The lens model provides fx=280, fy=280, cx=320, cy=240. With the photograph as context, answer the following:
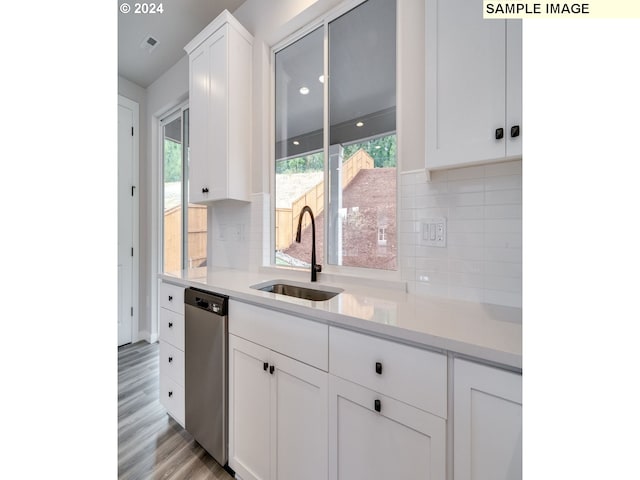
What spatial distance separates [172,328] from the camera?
171cm

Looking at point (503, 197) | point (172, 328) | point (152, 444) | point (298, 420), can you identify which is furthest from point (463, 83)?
point (152, 444)

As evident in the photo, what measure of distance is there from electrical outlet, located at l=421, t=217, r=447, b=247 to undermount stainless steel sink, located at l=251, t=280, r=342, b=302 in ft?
1.68

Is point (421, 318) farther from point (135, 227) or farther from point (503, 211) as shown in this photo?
point (135, 227)

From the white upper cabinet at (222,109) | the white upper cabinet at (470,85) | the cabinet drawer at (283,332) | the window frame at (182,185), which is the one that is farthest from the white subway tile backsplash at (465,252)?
the window frame at (182,185)

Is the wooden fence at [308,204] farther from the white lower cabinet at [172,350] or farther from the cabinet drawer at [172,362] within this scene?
the cabinet drawer at [172,362]

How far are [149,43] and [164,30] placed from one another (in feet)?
0.81

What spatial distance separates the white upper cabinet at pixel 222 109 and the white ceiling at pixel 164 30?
0.27 metres

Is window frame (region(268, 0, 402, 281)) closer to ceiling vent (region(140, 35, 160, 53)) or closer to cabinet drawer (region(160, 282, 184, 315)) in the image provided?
cabinet drawer (region(160, 282, 184, 315))

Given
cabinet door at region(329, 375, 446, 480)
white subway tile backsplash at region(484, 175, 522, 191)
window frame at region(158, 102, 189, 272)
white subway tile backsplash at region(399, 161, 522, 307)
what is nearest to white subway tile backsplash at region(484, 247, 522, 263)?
white subway tile backsplash at region(399, 161, 522, 307)

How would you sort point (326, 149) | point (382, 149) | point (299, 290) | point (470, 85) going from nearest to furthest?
point (470, 85), point (382, 149), point (299, 290), point (326, 149)

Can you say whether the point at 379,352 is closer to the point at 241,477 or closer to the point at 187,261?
the point at 241,477
